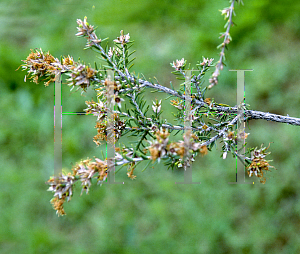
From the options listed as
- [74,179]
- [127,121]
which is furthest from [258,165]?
[74,179]

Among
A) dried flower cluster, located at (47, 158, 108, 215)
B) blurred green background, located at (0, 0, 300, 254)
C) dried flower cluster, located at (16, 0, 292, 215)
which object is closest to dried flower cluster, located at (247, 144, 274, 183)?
dried flower cluster, located at (16, 0, 292, 215)

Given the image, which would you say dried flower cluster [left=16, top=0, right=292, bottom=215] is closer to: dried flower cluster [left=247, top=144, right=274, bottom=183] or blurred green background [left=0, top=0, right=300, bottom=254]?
dried flower cluster [left=247, top=144, right=274, bottom=183]

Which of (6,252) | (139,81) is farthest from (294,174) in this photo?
A: (6,252)

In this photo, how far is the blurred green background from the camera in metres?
2.99

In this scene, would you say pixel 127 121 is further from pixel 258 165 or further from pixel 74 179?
pixel 258 165

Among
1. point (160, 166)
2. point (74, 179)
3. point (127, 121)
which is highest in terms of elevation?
point (127, 121)

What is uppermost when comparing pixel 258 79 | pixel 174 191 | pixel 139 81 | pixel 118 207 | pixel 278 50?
pixel 278 50

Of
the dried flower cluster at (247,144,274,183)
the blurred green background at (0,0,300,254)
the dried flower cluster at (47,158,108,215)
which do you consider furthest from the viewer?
the blurred green background at (0,0,300,254)

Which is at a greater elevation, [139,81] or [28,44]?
[28,44]

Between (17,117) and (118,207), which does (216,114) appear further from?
(17,117)

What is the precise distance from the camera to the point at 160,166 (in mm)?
3355

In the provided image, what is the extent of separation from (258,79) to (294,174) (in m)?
1.27

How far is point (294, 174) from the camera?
3.05 metres

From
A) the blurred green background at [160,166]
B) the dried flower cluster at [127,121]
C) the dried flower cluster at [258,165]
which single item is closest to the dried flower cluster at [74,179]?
the dried flower cluster at [127,121]
